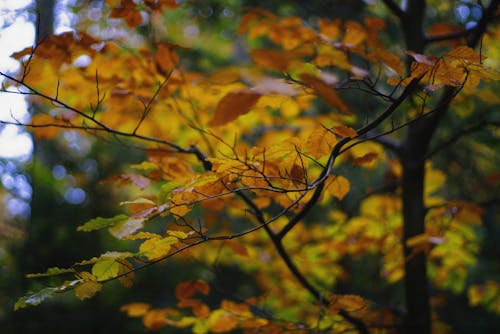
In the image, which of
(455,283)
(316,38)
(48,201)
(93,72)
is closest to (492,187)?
(455,283)

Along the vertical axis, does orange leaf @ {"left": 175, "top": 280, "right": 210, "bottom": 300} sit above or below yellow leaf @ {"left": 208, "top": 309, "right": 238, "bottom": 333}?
above

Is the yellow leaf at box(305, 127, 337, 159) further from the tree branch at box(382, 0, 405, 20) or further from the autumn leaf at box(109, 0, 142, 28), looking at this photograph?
the tree branch at box(382, 0, 405, 20)

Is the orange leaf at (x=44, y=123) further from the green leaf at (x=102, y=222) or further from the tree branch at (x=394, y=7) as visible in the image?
the tree branch at (x=394, y=7)

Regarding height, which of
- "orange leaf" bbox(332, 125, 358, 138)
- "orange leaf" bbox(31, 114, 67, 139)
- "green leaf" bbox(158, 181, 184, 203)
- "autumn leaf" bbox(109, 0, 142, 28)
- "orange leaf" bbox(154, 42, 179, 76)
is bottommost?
"green leaf" bbox(158, 181, 184, 203)

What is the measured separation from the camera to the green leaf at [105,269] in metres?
1.07

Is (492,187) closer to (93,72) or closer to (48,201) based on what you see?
(93,72)

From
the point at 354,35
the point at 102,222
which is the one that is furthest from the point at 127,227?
the point at 354,35

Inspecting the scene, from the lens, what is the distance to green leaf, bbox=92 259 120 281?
1072 millimetres

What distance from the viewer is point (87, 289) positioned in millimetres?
1029

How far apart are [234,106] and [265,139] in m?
2.35

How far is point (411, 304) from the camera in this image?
2.00 metres

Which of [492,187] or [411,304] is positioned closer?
[411,304]

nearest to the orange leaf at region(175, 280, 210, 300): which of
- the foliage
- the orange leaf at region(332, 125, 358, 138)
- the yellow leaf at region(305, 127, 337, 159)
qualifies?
the foliage

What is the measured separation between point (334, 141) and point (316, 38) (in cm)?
62
